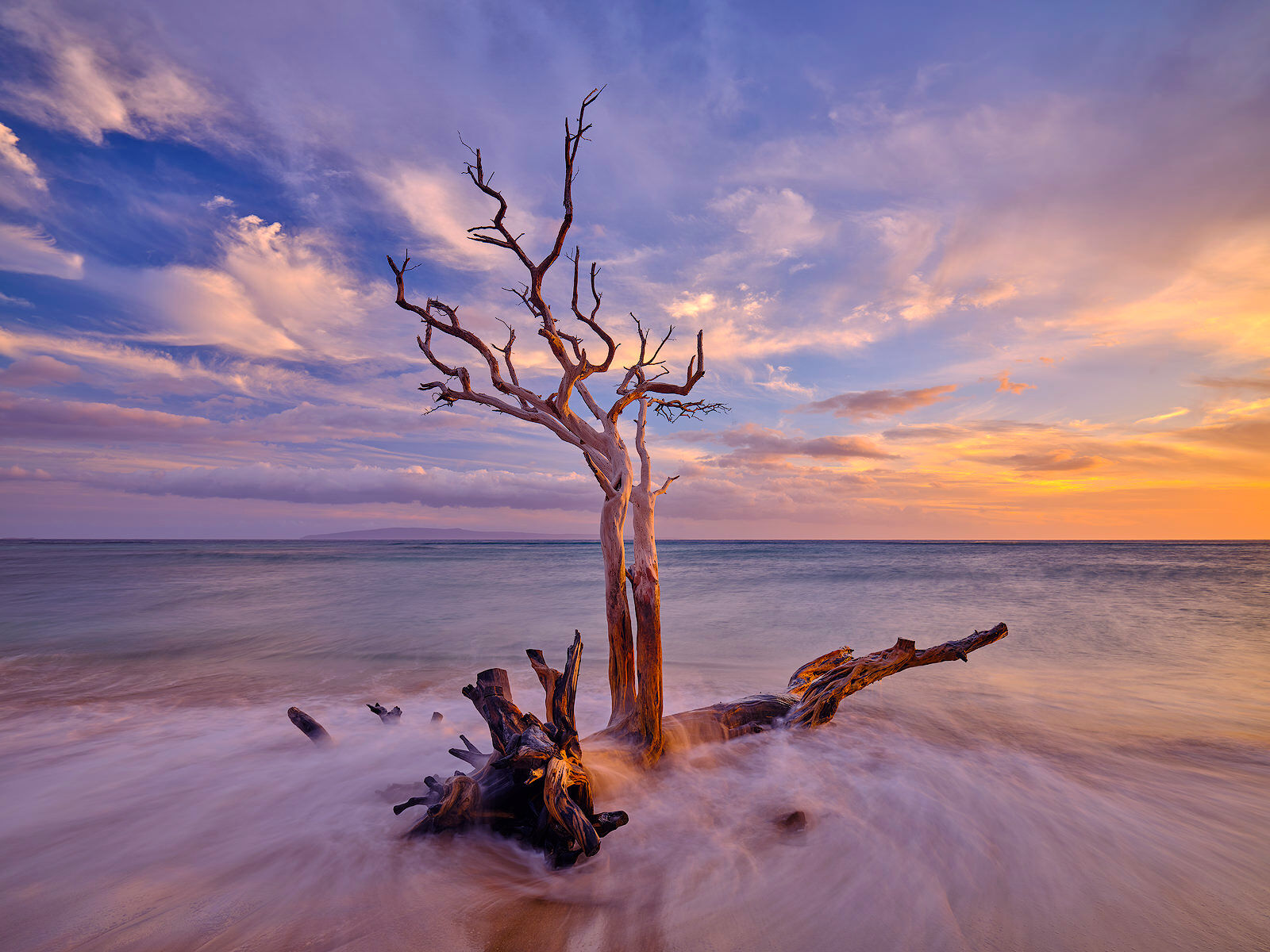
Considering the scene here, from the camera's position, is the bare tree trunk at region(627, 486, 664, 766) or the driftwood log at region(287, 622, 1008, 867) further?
the bare tree trunk at region(627, 486, 664, 766)

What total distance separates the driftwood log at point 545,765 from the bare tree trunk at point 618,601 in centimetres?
36

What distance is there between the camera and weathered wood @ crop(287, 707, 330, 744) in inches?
210

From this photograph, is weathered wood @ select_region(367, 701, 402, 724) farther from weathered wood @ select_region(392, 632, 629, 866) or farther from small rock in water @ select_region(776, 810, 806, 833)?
small rock in water @ select_region(776, 810, 806, 833)

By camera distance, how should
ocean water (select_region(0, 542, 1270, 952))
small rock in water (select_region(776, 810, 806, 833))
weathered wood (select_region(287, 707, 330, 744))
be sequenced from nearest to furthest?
ocean water (select_region(0, 542, 1270, 952)), small rock in water (select_region(776, 810, 806, 833)), weathered wood (select_region(287, 707, 330, 744))

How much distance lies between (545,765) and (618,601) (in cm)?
167

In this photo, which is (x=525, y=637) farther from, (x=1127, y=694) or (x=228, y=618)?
(x=1127, y=694)

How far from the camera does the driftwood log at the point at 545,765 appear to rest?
3318mm

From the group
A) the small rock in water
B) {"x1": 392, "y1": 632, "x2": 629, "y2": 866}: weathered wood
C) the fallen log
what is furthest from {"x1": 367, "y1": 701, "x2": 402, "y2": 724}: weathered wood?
the small rock in water

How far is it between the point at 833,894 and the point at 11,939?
450cm

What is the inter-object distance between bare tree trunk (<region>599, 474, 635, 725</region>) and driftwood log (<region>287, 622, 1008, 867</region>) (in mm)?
356

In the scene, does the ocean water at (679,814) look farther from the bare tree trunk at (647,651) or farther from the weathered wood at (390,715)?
the bare tree trunk at (647,651)

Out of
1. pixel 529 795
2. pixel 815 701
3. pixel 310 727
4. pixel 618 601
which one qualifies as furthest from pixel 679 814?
pixel 310 727

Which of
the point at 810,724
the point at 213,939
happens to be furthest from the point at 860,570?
the point at 213,939

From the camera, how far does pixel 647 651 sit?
478cm
